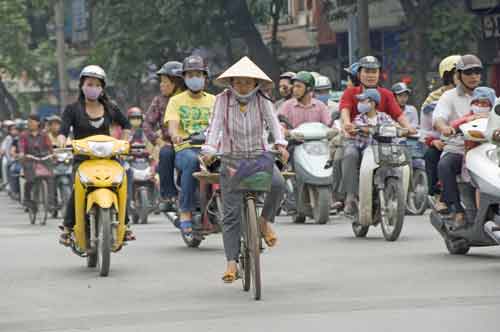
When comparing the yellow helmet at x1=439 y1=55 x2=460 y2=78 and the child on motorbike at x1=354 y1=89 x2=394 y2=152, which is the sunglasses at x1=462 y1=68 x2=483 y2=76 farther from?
the child on motorbike at x1=354 y1=89 x2=394 y2=152

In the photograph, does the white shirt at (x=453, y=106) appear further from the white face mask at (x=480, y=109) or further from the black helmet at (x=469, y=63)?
the white face mask at (x=480, y=109)

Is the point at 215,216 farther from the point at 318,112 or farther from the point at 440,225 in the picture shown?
the point at 318,112

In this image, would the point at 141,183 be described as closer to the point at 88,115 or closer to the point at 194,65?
the point at 194,65

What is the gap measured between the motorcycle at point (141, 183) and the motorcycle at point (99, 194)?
29.4 ft

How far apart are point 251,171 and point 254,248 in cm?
71

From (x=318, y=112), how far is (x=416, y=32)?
9.94m

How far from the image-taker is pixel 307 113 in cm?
1944

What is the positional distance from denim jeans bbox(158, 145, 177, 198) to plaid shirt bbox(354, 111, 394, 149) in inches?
78.4

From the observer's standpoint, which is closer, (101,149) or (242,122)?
(242,122)

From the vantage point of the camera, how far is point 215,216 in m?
14.5

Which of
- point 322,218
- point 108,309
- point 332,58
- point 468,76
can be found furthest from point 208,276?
point 332,58

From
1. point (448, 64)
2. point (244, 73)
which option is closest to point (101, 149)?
point (244, 73)

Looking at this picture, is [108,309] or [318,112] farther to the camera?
[318,112]

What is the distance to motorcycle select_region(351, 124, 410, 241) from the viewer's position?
15078mm
